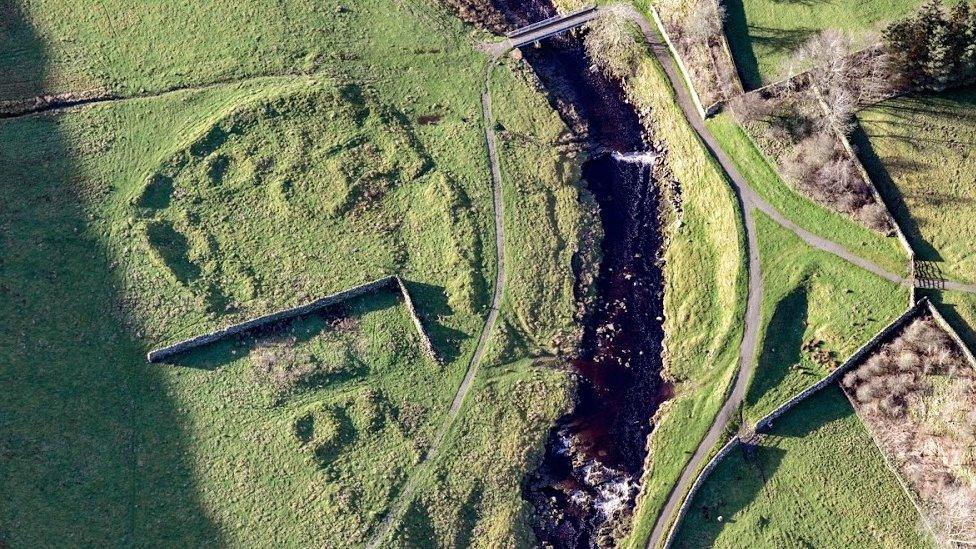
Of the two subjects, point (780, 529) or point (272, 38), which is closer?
point (780, 529)

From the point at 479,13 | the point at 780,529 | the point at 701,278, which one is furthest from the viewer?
the point at 479,13

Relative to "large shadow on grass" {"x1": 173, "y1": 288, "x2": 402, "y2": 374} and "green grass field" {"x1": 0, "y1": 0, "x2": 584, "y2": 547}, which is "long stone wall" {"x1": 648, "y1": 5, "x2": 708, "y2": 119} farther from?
→ "large shadow on grass" {"x1": 173, "y1": 288, "x2": 402, "y2": 374}

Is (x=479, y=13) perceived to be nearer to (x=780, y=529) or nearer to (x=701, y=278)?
(x=701, y=278)

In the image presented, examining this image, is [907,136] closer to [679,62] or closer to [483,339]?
[679,62]

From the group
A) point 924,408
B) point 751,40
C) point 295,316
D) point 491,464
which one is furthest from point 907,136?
point 295,316

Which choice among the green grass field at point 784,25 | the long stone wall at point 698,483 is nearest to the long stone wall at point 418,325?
the long stone wall at point 698,483

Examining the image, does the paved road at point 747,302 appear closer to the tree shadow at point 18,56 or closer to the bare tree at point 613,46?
the bare tree at point 613,46

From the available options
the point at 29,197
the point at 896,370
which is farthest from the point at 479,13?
the point at 896,370
